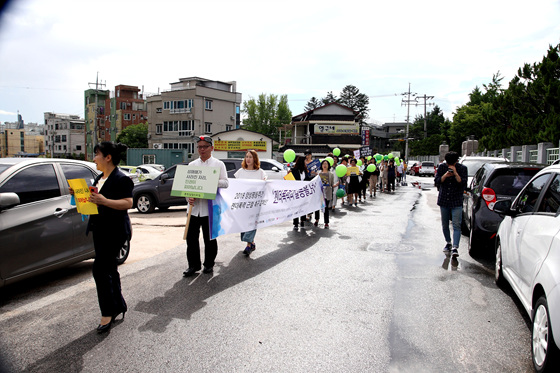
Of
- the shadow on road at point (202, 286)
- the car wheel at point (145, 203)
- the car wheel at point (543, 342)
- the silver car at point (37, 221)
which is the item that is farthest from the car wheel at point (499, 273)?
the car wheel at point (145, 203)

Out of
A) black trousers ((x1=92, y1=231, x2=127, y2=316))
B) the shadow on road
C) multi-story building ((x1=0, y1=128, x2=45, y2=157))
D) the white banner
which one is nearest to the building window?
the white banner

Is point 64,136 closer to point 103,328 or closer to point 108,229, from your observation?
point 108,229

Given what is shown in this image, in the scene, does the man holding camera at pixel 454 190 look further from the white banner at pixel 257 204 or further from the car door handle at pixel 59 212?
the car door handle at pixel 59 212

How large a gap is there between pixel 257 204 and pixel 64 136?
108m

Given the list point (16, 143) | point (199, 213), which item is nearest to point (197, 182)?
point (199, 213)

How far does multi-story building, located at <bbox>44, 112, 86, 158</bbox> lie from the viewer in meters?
96.9

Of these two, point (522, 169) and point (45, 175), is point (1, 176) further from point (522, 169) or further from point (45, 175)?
point (522, 169)

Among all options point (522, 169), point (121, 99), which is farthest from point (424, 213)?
point (121, 99)

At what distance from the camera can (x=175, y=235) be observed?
9477mm

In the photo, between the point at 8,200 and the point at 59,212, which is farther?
the point at 59,212

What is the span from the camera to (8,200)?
176 inches

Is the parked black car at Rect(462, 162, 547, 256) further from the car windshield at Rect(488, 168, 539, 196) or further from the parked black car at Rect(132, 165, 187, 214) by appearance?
the parked black car at Rect(132, 165, 187, 214)

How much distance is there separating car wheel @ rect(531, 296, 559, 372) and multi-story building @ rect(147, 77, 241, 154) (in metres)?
56.8

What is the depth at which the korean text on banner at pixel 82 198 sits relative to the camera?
410 cm
